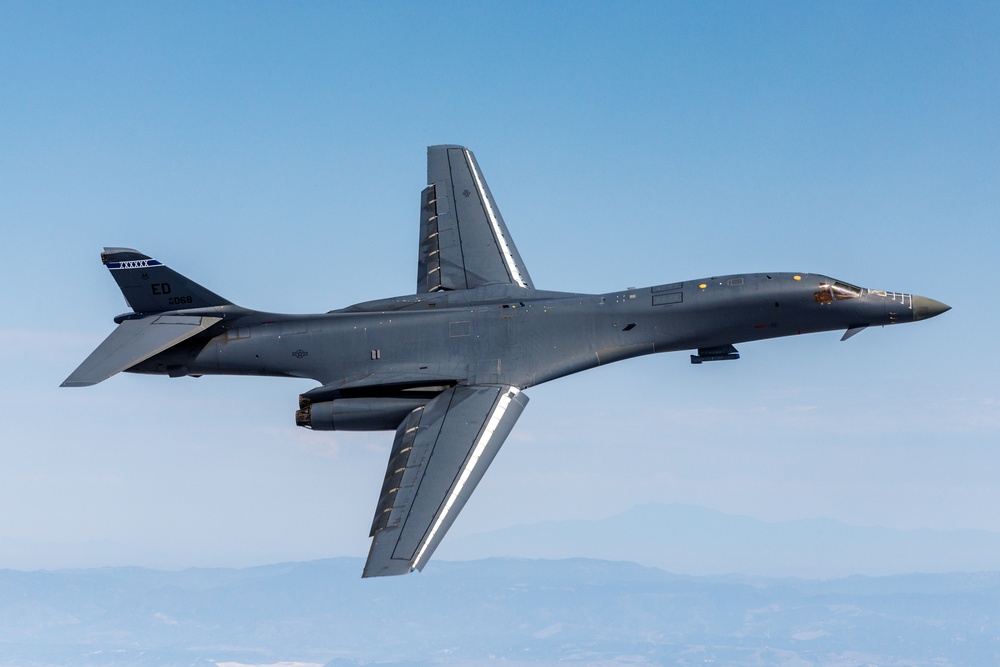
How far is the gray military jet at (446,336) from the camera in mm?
32000

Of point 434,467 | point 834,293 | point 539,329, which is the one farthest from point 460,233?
point 834,293

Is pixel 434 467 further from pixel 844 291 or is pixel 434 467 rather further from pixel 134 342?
pixel 844 291

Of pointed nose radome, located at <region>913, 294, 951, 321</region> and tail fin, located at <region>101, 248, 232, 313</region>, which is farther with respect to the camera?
tail fin, located at <region>101, 248, 232, 313</region>

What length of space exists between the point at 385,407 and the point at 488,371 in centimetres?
353

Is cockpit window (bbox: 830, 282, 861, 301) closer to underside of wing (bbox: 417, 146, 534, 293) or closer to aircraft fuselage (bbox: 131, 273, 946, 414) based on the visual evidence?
aircraft fuselage (bbox: 131, 273, 946, 414)

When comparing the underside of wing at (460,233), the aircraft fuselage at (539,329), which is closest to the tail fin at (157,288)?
the aircraft fuselage at (539,329)

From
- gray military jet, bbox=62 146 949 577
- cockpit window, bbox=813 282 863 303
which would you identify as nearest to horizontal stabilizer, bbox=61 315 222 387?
gray military jet, bbox=62 146 949 577

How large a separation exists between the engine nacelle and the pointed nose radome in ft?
53.0

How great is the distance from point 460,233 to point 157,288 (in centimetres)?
1132

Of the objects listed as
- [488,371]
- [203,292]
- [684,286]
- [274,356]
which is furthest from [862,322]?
[203,292]

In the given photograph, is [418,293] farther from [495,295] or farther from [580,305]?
[580,305]

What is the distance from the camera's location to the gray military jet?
105 feet

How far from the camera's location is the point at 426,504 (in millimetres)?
27281

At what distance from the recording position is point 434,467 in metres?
28.8
